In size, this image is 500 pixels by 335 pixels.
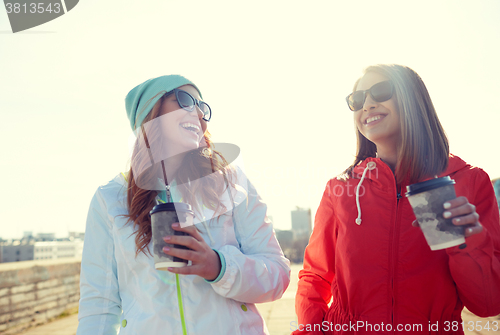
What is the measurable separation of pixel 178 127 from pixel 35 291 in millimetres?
4739

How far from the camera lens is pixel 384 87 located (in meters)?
1.61

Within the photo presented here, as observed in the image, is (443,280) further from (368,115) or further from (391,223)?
(368,115)

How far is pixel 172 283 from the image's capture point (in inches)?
54.9

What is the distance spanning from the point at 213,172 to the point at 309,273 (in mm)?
702

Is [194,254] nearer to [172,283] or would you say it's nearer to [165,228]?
[165,228]

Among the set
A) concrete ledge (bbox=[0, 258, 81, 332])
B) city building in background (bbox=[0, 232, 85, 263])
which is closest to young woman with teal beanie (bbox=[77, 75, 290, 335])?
concrete ledge (bbox=[0, 258, 81, 332])

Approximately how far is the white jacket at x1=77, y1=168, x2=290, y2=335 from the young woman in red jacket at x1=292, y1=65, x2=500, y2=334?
0.91 feet

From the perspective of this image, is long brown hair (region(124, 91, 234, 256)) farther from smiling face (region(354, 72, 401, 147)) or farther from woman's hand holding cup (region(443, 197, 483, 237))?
woman's hand holding cup (region(443, 197, 483, 237))

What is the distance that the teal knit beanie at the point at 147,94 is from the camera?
1714 mm

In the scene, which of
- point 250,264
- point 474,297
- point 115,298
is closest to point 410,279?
point 474,297

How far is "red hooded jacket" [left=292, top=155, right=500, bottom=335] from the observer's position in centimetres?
134

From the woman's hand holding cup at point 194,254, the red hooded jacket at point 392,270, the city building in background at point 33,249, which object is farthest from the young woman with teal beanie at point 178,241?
the city building in background at point 33,249

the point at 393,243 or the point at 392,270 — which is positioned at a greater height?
the point at 393,243

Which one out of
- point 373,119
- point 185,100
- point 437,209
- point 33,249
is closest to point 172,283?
point 185,100
